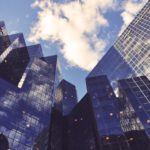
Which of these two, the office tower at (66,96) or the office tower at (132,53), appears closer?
the office tower at (132,53)

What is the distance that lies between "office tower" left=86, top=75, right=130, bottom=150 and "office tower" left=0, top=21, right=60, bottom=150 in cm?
1404

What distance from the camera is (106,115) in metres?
59.0

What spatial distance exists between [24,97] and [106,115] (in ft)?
78.3

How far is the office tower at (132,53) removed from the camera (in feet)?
316

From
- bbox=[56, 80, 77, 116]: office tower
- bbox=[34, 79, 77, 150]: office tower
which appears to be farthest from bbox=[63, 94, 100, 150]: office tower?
bbox=[56, 80, 77, 116]: office tower

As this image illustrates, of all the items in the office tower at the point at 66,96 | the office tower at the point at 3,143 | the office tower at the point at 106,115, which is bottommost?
the office tower at the point at 3,143

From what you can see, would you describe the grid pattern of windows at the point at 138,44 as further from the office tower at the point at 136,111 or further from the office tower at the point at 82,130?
the office tower at the point at 82,130

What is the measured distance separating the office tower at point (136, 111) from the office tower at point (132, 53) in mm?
20888

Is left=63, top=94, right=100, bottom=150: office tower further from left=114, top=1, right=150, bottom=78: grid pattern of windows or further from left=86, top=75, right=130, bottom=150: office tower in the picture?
left=114, top=1, right=150, bottom=78: grid pattern of windows

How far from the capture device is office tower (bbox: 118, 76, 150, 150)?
52253mm

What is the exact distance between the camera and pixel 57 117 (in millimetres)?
81375

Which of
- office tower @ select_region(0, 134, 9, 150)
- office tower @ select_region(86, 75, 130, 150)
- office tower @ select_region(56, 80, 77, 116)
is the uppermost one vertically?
office tower @ select_region(56, 80, 77, 116)

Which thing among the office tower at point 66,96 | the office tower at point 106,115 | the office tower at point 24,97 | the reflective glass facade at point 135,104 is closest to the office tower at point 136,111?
the reflective glass facade at point 135,104

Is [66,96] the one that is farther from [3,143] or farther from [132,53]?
[3,143]
